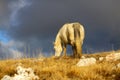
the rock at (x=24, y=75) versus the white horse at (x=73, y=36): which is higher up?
the white horse at (x=73, y=36)

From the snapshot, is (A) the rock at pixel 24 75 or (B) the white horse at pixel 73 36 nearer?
(A) the rock at pixel 24 75

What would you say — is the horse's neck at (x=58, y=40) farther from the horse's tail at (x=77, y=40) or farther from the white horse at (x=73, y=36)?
the horse's tail at (x=77, y=40)

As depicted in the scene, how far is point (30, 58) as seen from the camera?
24266mm

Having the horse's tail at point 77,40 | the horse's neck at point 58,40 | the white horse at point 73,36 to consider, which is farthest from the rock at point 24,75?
the horse's neck at point 58,40

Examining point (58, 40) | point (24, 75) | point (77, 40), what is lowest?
point (24, 75)

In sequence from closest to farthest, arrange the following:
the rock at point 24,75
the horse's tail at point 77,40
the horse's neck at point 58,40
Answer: the rock at point 24,75, the horse's tail at point 77,40, the horse's neck at point 58,40

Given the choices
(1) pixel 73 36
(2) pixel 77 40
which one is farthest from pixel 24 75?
(1) pixel 73 36

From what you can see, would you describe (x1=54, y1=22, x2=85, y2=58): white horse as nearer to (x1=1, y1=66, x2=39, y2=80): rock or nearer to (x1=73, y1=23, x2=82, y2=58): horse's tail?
(x1=73, y1=23, x2=82, y2=58): horse's tail

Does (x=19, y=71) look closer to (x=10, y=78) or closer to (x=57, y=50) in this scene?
(x=10, y=78)

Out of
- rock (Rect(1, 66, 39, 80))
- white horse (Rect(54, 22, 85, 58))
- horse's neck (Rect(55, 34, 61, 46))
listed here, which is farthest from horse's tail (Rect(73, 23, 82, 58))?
rock (Rect(1, 66, 39, 80))

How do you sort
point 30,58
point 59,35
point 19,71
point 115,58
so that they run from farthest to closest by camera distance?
point 59,35
point 30,58
point 115,58
point 19,71

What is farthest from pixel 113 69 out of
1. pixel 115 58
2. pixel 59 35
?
pixel 59 35

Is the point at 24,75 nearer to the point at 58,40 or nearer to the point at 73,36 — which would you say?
the point at 73,36

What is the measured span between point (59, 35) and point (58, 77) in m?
16.1
